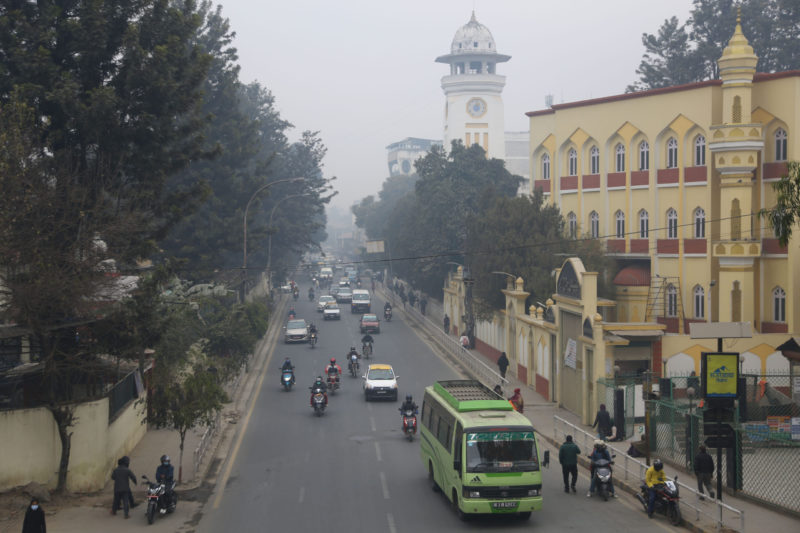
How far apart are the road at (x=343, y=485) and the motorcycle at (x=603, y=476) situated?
0.94 feet

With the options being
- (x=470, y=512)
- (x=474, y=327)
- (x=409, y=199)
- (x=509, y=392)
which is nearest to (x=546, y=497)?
(x=470, y=512)

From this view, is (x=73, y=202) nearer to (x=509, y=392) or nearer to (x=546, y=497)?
(x=546, y=497)

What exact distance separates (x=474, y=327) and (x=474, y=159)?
775 inches

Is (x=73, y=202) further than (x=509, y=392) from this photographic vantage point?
No

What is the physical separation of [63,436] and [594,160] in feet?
117

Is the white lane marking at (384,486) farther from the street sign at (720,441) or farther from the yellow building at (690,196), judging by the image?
the yellow building at (690,196)

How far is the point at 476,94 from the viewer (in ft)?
390

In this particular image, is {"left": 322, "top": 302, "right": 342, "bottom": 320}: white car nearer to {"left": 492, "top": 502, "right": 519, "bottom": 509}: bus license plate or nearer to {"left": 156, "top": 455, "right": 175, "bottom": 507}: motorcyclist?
{"left": 156, "top": 455, "right": 175, "bottom": 507}: motorcyclist

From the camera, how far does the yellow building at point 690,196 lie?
38.6 meters

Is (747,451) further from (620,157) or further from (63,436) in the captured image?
(620,157)

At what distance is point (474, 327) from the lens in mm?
53594

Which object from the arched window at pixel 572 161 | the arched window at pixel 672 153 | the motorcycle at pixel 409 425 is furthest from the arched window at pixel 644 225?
the motorcycle at pixel 409 425

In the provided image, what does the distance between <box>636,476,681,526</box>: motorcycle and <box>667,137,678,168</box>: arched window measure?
28.8 meters

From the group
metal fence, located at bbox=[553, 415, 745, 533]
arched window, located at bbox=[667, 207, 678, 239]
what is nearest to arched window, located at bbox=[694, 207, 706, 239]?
arched window, located at bbox=[667, 207, 678, 239]
